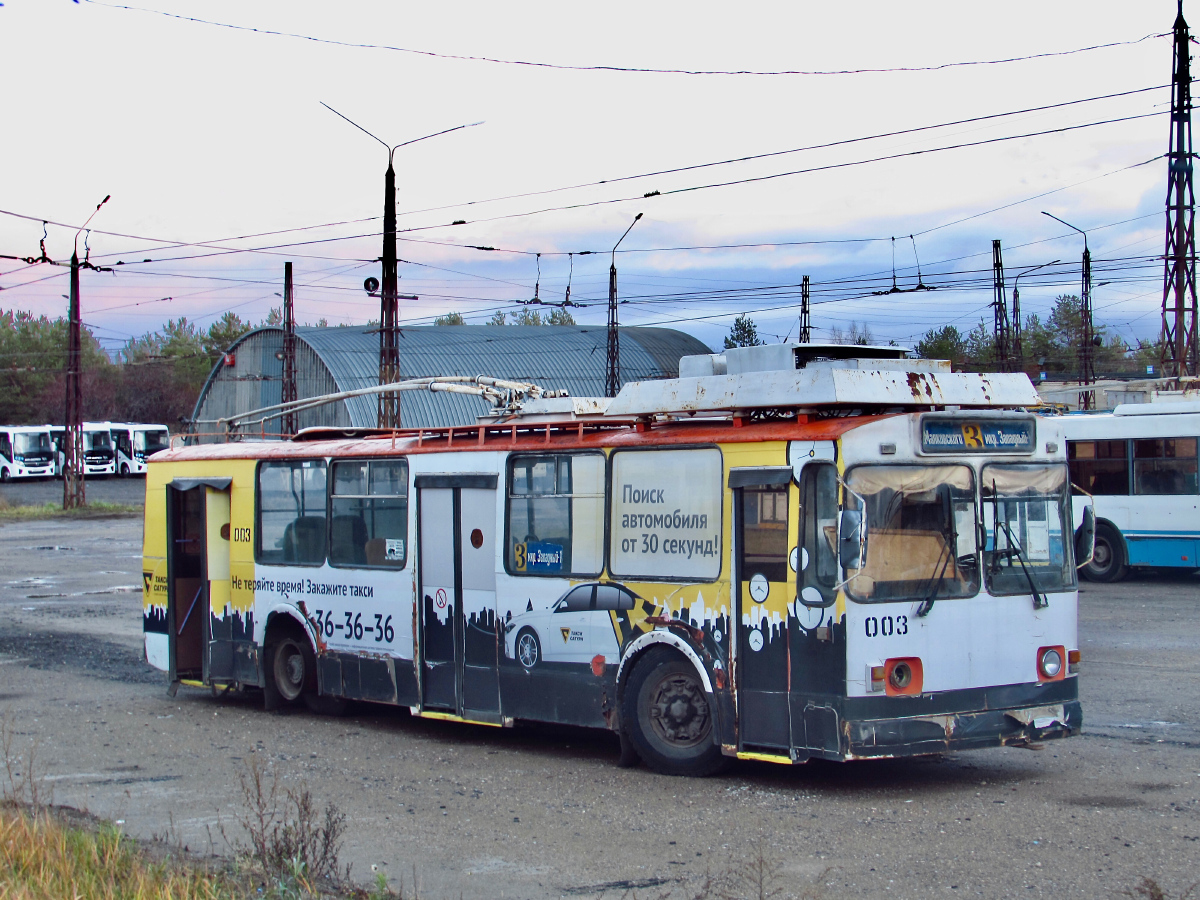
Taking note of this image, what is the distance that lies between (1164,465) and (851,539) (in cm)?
1604

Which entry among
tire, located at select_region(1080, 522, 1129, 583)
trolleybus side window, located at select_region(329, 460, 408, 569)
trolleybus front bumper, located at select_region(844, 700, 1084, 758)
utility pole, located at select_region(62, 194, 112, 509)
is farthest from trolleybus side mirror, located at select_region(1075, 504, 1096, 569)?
utility pole, located at select_region(62, 194, 112, 509)

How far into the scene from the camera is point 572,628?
9.90 meters

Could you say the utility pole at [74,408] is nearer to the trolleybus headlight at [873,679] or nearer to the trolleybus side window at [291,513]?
the trolleybus side window at [291,513]

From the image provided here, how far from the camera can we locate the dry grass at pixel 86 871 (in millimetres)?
5781

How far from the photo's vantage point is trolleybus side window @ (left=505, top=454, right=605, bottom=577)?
9.85m

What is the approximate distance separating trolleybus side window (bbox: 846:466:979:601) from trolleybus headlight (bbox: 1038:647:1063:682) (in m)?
0.72

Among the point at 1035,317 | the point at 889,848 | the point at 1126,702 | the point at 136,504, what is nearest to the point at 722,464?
the point at 889,848

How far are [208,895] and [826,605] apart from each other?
4.10 m

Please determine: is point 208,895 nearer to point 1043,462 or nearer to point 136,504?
point 1043,462

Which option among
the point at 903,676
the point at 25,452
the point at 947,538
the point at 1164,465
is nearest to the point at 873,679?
the point at 903,676

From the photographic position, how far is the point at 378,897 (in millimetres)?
5930

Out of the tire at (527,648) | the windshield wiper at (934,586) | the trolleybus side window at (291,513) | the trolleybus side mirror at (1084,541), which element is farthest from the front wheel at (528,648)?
the trolleybus side mirror at (1084,541)

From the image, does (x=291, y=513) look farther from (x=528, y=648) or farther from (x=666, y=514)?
(x=666, y=514)

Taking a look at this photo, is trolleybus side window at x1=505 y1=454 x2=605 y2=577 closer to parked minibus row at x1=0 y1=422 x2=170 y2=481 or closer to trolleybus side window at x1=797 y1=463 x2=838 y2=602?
trolleybus side window at x1=797 y1=463 x2=838 y2=602
